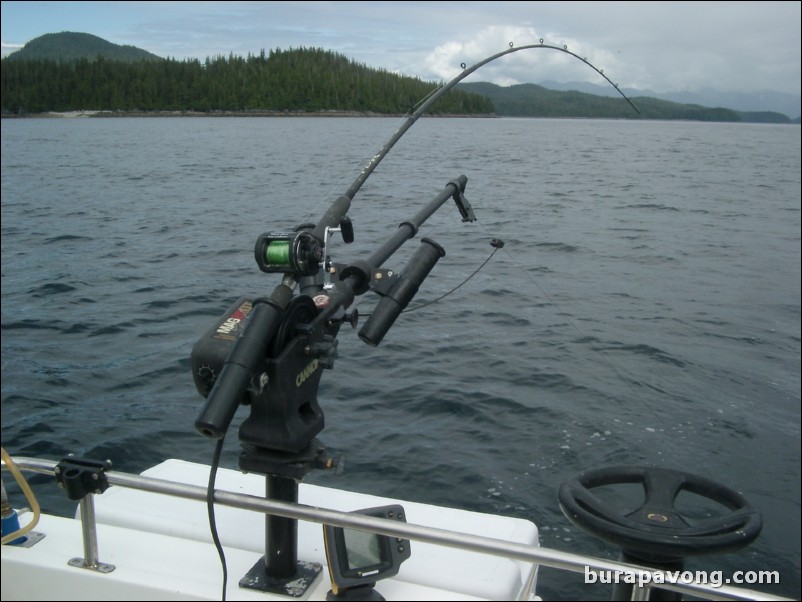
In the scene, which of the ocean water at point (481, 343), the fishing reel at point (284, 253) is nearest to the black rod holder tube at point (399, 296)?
the fishing reel at point (284, 253)

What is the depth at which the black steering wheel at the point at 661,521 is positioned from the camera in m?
1.69

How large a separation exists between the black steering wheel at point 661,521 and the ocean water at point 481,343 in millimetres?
1922

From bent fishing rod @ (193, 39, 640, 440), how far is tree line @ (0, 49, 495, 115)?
8.21 m

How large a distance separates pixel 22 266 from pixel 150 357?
5.38 m

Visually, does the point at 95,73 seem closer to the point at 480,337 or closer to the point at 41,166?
the point at 41,166

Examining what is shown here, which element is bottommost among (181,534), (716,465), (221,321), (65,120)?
(716,465)

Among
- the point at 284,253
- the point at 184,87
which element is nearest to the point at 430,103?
the point at 284,253

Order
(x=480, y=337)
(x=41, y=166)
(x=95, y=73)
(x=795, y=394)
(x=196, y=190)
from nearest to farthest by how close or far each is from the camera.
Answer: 1. (x=795, y=394)
2. (x=480, y=337)
3. (x=196, y=190)
4. (x=41, y=166)
5. (x=95, y=73)

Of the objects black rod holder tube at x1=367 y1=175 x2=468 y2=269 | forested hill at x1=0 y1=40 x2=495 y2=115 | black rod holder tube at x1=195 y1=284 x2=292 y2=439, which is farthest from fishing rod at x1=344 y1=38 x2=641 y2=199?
forested hill at x1=0 y1=40 x2=495 y2=115

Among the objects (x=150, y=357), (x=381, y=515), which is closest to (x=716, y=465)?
(x=381, y=515)

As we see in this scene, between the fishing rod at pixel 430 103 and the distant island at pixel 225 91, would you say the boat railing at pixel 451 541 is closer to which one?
the fishing rod at pixel 430 103

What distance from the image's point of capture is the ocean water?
5.43m

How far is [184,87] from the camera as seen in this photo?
4716 centimetres

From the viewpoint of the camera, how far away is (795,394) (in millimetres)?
6941
